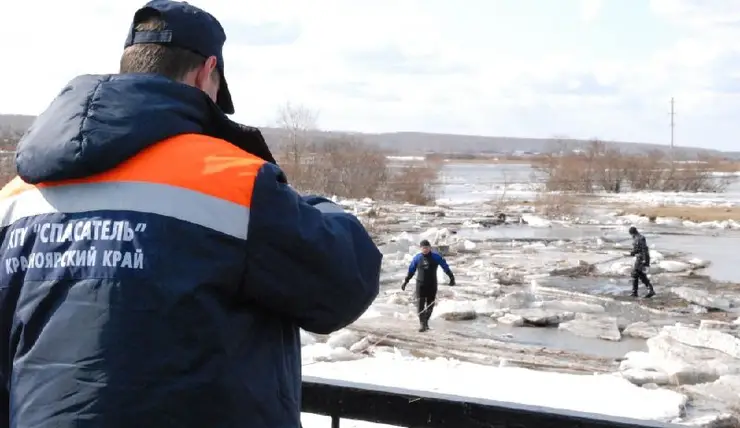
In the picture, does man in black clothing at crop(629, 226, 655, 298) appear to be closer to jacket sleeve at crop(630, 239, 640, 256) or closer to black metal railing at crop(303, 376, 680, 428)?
jacket sleeve at crop(630, 239, 640, 256)

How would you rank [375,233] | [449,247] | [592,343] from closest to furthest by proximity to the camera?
[592,343] < [449,247] < [375,233]

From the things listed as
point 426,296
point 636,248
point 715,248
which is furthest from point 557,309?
point 715,248

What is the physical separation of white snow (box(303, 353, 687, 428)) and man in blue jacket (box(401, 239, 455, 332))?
4466mm

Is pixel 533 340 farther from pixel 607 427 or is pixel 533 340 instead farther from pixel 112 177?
pixel 112 177

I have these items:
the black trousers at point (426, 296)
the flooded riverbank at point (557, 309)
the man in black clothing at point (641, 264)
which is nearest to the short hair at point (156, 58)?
the flooded riverbank at point (557, 309)

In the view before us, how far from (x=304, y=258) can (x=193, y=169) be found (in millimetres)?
278

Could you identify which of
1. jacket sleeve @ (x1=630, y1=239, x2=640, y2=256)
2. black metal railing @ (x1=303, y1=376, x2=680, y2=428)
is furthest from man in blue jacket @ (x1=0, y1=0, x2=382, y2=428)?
jacket sleeve @ (x1=630, y1=239, x2=640, y2=256)

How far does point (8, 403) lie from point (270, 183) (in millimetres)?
751

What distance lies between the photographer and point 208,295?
161cm

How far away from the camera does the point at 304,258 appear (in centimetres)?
167

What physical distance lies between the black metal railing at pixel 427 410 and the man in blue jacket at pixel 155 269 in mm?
1087

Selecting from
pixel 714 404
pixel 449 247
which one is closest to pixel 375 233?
pixel 449 247

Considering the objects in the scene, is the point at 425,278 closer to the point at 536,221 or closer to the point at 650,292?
the point at 650,292

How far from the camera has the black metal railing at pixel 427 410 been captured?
2.57 m
